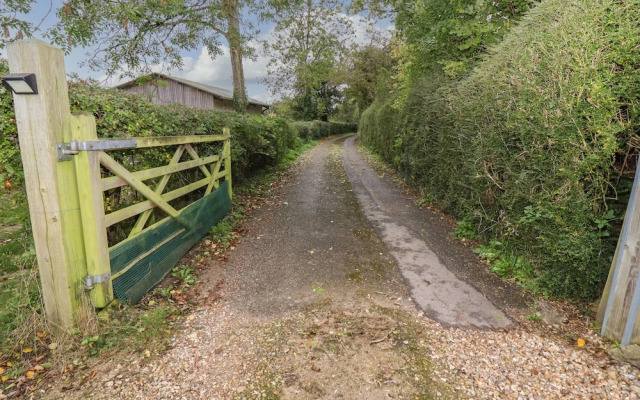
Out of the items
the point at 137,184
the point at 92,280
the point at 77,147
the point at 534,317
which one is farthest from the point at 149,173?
the point at 534,317

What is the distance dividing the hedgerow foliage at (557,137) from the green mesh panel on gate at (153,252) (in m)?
4.08

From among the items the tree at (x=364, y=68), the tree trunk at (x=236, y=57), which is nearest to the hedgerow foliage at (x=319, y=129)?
the tree at (x=364, y=68)

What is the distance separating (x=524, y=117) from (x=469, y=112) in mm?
1404

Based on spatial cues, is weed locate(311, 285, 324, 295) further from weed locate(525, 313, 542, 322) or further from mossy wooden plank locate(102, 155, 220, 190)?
mossy wooden plank locate(102, 155, 220, 190)

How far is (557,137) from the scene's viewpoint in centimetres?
330

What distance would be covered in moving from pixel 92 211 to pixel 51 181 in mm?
362

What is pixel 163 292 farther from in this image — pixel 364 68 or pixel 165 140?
pixel 364 68

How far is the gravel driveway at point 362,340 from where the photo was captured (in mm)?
2352

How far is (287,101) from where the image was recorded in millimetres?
31109

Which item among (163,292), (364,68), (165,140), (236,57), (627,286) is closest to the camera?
(627,286)

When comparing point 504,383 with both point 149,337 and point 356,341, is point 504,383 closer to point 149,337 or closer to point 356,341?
point 356,341

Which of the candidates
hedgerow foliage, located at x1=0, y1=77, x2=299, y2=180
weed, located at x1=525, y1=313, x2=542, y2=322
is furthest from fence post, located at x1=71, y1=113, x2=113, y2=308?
weed, located at x1=525, y1=313, x2=542, y2=322

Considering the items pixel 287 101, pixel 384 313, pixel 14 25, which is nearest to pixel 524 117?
pixel 384 313

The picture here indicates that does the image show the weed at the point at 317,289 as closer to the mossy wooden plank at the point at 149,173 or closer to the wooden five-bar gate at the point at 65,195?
the wooden five-bar gate at the point at 65,195
